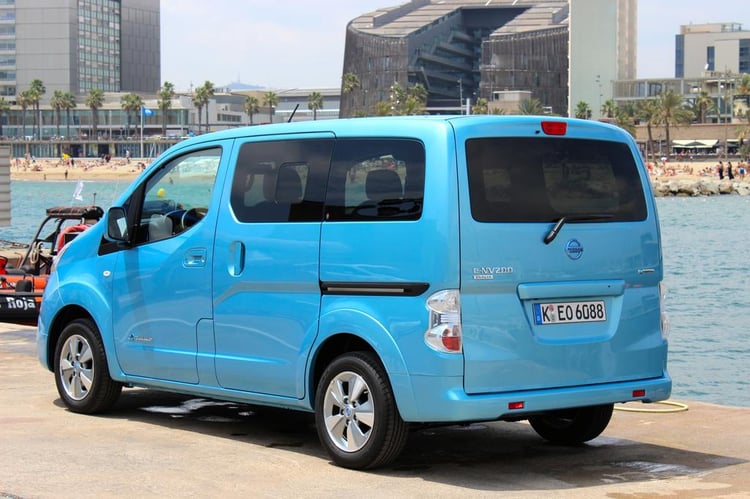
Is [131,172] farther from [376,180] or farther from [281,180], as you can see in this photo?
[376,180]

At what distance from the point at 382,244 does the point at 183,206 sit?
2.16 metres

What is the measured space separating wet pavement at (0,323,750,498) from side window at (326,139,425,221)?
154 cm

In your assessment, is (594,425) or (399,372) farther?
(594,425)

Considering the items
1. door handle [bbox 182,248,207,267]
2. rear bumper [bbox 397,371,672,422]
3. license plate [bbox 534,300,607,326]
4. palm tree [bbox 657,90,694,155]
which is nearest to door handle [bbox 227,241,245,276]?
door handle [bbox 182,248,207,267]

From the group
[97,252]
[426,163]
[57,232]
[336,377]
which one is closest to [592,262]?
[426,163]

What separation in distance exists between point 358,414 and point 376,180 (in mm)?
1382

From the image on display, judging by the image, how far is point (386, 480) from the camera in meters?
7.48

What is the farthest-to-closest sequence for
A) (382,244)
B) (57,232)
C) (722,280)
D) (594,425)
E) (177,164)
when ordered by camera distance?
(722,280) < (57,232) < (177,164) < (594,425) < (382,244)

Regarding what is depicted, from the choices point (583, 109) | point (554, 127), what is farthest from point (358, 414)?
point (583, 109)

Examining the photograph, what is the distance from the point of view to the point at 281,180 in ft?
27.6

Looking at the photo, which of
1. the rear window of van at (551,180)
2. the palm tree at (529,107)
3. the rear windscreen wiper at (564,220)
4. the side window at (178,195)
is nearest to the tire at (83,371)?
the side window at (178,195)

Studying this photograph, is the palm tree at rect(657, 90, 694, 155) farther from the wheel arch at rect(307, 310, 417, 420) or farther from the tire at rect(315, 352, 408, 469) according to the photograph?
the tire at rect(315, 352, 408, 469)

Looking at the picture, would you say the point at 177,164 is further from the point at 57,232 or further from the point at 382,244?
the point at 57,232

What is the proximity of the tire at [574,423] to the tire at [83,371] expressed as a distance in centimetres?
324
